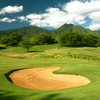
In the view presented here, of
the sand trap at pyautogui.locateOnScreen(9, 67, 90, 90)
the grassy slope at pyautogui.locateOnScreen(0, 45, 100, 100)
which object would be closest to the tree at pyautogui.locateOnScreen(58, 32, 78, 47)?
the grassy slope at pyautogui.locateOnScreen(0, 45, 100, 100)

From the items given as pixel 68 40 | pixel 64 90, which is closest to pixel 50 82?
pixel 64 90

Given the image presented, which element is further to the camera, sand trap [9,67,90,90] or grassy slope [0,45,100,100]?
sand trap [9,67,90,90]

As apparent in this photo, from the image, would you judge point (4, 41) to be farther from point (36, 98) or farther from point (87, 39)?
point (36, 98)

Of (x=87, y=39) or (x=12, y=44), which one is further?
(x=12, y=44)

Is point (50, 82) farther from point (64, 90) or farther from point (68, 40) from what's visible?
point (68, 40)

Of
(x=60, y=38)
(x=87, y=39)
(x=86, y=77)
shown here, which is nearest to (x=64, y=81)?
(x=86, y=77)

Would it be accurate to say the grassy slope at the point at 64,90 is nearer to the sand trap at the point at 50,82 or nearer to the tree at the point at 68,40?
the sand trap at the point at 50,82

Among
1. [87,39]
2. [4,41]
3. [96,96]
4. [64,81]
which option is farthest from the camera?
[4,41]

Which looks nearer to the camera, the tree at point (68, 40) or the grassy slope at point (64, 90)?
the grassy slope at point (64, 90)

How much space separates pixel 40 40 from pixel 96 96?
10921 centimetres

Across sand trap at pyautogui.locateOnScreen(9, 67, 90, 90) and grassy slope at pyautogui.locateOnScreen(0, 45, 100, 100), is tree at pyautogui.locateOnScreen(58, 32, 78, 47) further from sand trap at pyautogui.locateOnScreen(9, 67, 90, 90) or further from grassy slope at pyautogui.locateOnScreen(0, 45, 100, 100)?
sand trap at pyautogui.locateOnScreen(9, 67, 90, 90)

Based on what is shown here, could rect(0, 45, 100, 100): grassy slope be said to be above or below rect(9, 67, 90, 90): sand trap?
above

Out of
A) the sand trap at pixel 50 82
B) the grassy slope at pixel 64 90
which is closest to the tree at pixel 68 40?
the grassy slope at pixel 64 90

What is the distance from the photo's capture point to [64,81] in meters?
15.9
